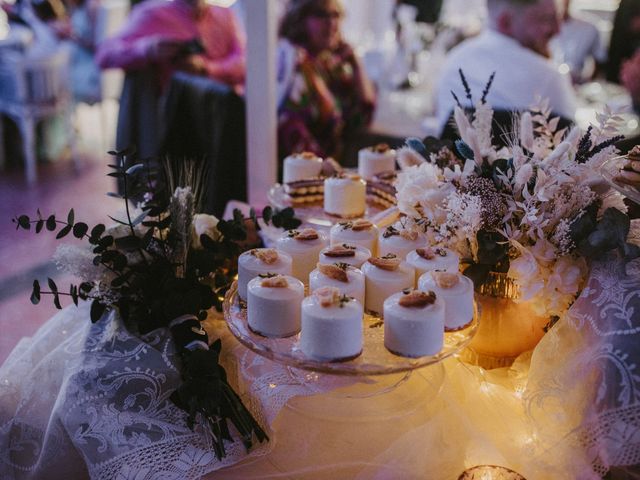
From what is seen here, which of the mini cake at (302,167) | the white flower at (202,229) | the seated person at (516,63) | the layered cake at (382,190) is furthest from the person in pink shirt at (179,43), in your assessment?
the white flower at (202,229)

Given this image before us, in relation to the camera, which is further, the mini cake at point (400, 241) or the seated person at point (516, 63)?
the seated person at point (516, 63)

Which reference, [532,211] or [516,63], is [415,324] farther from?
[516,63]

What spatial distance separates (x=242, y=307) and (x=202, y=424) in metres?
0.23

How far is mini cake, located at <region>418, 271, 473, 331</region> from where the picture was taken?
4.34 ft

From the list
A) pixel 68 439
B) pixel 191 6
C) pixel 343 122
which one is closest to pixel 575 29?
pixel 343 122

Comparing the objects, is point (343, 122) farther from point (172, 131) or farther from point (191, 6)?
point (191, 6)

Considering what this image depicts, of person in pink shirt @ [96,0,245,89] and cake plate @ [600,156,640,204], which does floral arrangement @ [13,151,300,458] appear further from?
person in pink shirt @ [96,0,245,89]

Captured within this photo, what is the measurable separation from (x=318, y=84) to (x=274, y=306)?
2.32 m

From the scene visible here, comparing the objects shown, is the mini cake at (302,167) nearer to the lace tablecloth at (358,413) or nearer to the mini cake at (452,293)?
the lace tablecloth at (358,413)

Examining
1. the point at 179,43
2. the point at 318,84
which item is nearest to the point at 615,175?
the point at 318,84

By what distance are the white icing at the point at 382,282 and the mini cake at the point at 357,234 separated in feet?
0.53

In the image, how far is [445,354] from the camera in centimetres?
126

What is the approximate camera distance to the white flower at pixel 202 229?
5.49 ft

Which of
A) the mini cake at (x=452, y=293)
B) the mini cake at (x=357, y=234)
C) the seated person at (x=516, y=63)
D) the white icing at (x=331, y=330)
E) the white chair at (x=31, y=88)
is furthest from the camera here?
the white chair at (x=31, y=88)
